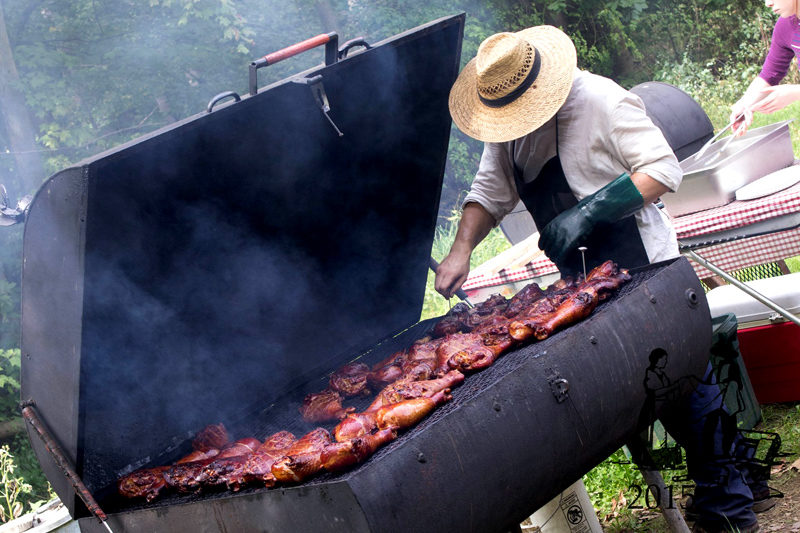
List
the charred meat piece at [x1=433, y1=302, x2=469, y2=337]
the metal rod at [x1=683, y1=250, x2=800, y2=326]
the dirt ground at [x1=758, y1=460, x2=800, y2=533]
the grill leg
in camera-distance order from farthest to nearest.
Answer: the metal rod at [x1=683, y1=250, x2=800, y2=326] < the dirt ground at [x1=758, y1=460, x2=800, y2=533] < the charred meat piece at [x1=433, y1=302, x2=469, y2=337] < the grill leg

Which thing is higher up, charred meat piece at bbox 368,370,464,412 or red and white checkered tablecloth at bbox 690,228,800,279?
charred meat piece at bbox 368,370,464,412

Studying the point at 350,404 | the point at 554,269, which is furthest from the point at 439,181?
the point at 554,269

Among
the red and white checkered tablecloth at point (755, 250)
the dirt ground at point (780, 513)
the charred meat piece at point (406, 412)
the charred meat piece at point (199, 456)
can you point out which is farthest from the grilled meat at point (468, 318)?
the red and white checkered tablecloth at point (755, 250)

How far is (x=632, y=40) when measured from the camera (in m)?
16.5

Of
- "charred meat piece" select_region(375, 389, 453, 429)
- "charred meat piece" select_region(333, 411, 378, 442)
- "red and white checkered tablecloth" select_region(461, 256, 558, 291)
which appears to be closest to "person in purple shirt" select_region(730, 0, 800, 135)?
"red and white checkered tablecloth" select_region(461, 256, 558, 291)

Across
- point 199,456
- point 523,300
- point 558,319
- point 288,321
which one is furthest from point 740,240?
point 199,456

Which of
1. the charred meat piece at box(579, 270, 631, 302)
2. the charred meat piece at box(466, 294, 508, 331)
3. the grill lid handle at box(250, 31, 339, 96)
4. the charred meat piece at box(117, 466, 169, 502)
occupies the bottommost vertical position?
the charred meat piece at box(579, 270, 631, 302)

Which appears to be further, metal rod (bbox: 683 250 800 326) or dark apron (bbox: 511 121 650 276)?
metal rod (bbox: 683 250 800 326)

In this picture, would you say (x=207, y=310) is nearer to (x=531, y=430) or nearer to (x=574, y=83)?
(x=531, y=430)

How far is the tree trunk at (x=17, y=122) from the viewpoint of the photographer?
9.05 m

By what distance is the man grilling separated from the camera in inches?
126

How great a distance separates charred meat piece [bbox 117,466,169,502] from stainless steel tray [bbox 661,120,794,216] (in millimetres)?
3739

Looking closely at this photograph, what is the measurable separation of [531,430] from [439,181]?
1603mm

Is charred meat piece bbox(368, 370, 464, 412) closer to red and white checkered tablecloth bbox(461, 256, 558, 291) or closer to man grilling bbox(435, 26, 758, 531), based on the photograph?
man grilling bbox(435, 26, 758, 531)
